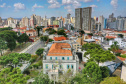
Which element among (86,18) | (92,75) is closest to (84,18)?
(86,18)

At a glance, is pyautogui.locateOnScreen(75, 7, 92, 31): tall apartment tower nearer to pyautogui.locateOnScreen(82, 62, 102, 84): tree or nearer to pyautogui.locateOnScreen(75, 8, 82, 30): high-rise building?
pyautogui.locateOnScreen(75, 8, 82, 30): high-rise building

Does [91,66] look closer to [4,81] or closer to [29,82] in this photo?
[29,82]

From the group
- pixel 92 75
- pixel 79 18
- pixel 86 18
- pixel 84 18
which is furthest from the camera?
pixel 79 18

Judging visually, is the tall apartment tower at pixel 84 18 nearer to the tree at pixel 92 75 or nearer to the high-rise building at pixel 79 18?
the high-rise building at pixel 79 18

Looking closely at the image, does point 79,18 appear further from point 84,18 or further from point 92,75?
point 92,75

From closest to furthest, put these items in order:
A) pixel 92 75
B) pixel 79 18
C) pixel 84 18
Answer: pixel 92 75 → pixel 84 18 → pixel 79 18

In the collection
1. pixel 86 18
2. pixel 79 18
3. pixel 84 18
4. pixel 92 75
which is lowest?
pixel 92 75

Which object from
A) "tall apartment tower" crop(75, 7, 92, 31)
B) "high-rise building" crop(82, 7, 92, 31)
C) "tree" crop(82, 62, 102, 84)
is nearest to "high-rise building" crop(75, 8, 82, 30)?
"tall apartment tower" crop(75, 7, 92, 31)

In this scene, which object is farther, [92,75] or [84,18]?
[84,18]

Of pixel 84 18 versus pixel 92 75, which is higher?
pixel 84 18

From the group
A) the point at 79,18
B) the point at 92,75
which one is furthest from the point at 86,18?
the point at 92,75
